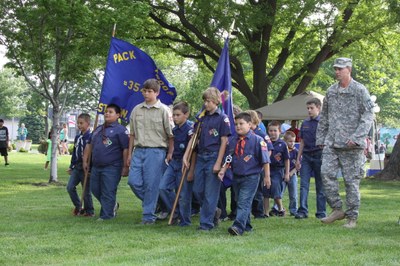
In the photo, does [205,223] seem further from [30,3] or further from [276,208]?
[30,3]

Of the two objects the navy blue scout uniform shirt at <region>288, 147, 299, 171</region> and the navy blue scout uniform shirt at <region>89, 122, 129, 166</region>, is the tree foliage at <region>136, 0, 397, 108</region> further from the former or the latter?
the navy blue scout uniform shirt at <region>89, 122, 129, 166</region>

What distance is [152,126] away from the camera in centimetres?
923

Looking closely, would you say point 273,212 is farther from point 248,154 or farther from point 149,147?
point 248,154

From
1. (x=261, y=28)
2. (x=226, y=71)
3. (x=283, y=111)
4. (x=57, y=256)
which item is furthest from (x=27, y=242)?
(x=261, y=28)

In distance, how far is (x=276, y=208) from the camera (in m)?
11.2

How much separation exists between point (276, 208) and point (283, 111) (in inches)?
417

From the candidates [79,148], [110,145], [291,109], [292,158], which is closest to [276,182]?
[292,158]

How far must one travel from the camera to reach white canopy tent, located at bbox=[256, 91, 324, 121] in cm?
2086

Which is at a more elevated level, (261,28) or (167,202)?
(261,28)

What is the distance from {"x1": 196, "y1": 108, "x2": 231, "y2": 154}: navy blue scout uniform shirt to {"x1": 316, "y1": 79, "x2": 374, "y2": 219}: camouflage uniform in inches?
56.9

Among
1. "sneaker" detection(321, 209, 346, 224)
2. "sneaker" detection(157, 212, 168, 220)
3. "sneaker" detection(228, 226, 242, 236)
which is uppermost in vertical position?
"sneaker" detection(321, 209, 346, 224)

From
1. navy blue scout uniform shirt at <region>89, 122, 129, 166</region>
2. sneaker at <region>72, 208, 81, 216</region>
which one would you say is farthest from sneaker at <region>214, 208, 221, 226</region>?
sneaker at <region>72, 208, 81, 216</region>

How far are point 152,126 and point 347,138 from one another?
256cm

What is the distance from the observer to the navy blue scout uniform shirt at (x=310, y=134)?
400 inches
